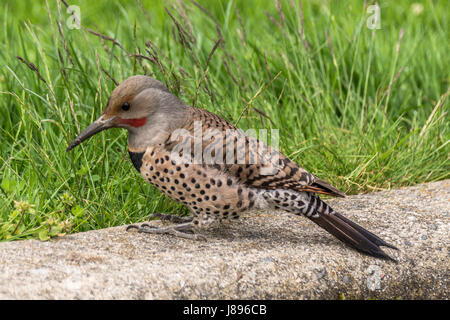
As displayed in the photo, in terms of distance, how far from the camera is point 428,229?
380 centimetres

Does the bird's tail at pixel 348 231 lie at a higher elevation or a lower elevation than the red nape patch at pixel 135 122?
lower

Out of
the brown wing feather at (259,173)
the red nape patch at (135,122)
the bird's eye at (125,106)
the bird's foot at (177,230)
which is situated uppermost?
the bird's eye at (125,106)

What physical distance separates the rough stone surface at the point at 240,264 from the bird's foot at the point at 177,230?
0.04 metres

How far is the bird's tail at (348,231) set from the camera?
3451mm

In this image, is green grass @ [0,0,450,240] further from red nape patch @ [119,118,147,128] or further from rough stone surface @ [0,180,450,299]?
red nape patch @ [119,118,147,128]

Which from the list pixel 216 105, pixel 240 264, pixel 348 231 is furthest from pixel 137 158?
pixel 216 105

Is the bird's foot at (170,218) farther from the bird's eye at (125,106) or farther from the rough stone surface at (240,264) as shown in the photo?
the bird's eye at (125,106)

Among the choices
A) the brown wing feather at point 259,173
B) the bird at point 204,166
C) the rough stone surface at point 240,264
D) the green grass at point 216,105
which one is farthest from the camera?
the green grass at point 216,105

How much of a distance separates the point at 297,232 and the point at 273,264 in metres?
0.59

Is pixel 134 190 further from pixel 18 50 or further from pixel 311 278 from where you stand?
pixel 18 50

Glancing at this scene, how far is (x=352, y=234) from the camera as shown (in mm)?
3498

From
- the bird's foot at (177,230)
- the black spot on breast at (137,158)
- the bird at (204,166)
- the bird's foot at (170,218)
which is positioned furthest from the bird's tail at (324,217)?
the black spot on breast at (137,158)
